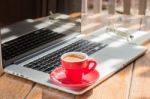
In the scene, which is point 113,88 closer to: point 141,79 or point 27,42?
point 141,79

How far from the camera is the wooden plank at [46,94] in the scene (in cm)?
91

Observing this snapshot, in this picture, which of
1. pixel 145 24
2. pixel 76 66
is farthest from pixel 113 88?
pixel 145 24

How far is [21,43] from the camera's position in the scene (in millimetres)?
1092

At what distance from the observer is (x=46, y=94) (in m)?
0.93

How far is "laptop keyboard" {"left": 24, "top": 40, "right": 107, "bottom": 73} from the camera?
3.44ft

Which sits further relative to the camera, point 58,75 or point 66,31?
point 66,31

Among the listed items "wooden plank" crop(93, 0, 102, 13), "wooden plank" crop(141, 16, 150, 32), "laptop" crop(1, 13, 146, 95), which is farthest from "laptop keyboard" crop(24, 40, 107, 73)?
"wooden plank" crop(93, 0, 102, 13)

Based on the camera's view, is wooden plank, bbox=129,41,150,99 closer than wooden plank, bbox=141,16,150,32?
Yes

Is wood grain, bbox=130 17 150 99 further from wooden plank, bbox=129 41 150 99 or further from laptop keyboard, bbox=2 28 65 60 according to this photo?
laptop keyboard, bbox=2 28 65 60

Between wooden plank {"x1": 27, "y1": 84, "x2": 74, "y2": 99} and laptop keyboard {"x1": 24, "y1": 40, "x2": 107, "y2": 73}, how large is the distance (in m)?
0.08

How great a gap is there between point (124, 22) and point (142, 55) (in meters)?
0.37

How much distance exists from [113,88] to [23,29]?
0.36 metres

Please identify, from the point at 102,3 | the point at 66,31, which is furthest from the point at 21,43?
the point at 102,3

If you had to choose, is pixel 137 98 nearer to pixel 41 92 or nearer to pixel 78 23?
pixel 41 92
